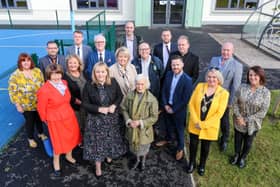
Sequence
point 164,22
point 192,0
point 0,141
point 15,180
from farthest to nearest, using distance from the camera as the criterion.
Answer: point 164,22 → point 192,0 → point 0,141 → point 15,180

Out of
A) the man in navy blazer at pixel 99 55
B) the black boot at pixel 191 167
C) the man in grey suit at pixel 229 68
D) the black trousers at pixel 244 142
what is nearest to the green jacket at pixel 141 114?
the black boot at pixel 191 167

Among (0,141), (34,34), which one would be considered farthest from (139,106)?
(34,34)

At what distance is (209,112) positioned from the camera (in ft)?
11.0

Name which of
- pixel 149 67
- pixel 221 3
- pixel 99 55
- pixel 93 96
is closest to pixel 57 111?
pixel 93 96

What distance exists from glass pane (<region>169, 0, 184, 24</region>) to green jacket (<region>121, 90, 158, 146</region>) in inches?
588

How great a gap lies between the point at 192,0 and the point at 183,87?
1434cm

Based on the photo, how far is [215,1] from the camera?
17.4 metres

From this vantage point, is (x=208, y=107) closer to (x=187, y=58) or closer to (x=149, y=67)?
(x=187, y=58)

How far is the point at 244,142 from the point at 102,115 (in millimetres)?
2386

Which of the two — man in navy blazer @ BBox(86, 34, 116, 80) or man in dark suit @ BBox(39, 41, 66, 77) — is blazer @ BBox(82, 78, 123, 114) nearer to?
man in navy blazer @ BBox(86, 34, 116, 80)

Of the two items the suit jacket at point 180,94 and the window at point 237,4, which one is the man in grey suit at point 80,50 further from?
the window at point 237,4

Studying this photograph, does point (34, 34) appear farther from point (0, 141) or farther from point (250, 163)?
point (250, 163)

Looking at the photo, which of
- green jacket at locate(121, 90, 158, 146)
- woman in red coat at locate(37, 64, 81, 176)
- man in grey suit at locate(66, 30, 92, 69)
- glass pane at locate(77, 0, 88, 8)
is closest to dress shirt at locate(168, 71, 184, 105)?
green jacket at locate(121, 90, 158, 146)

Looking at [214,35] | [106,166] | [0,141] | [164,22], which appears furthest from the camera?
[164,22]
